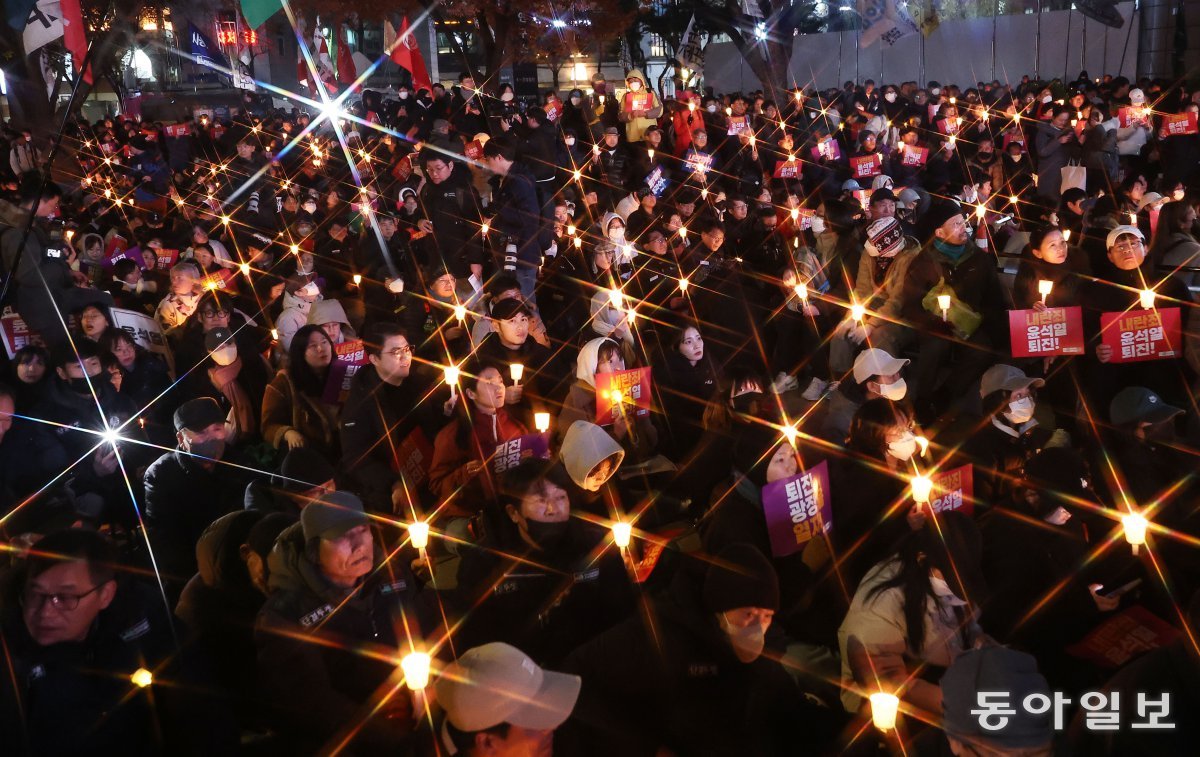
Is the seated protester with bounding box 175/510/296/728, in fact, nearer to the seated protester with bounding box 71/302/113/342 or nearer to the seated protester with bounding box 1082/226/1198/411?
the seated protester with bounding box 71/302/113/342

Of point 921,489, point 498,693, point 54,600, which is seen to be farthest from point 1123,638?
point 54,600

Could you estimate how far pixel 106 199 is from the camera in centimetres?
1431

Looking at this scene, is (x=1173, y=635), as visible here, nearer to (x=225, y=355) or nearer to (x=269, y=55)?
(x=225, y=355)

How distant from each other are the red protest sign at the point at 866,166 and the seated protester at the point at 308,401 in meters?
9.11

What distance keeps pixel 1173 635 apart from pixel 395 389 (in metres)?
3.96

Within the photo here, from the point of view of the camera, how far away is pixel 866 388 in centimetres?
551

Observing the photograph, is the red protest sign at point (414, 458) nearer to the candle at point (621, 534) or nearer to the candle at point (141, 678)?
the candle at point (621, 534)

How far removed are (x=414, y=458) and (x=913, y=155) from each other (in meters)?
10.3

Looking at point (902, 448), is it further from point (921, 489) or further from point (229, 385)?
point (229, 385)

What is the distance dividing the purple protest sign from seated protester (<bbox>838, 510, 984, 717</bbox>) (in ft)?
5.85

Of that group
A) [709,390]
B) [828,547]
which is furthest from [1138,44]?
[828,547]

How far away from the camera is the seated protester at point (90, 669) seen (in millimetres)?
2840

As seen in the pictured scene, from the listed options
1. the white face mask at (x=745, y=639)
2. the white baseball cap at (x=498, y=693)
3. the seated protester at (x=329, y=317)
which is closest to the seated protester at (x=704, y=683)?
the white face mask at (x=745, y=639)

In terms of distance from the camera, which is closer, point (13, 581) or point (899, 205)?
point (13, 581)
